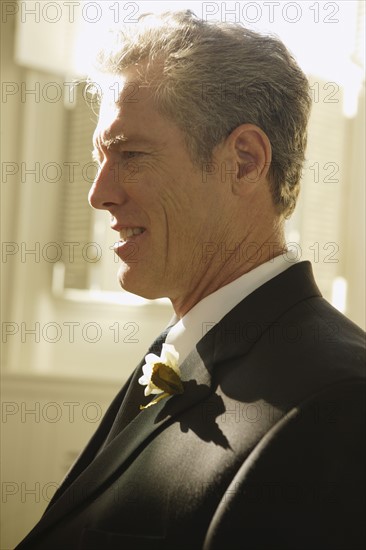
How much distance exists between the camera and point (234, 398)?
1018mm

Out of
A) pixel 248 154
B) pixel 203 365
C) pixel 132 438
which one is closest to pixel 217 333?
pixel 203 365

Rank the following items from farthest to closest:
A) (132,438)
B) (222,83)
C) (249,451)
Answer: (222,83)
(132,438)
(249,451)

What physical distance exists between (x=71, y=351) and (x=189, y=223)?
127 cm

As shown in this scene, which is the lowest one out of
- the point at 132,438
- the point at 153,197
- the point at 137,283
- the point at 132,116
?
the point at 132,438

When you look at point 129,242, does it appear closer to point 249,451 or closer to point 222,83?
point 222,83

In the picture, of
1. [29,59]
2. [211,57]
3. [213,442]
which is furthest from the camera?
[29,59]

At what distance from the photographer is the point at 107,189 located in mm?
1272

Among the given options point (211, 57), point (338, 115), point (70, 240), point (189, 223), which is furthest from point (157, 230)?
point (338, 115)

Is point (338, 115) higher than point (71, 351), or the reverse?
point (338, 115)

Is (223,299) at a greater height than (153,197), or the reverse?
(153,197)

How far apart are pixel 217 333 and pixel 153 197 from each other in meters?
0.27

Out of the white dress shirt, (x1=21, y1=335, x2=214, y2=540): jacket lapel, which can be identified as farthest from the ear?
(x1=21, y1=335, x2=214, y2=540): jacket lapel

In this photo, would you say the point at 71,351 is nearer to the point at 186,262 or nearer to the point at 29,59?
the point at 29,59

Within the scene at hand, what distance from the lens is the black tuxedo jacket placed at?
34.4 inches
